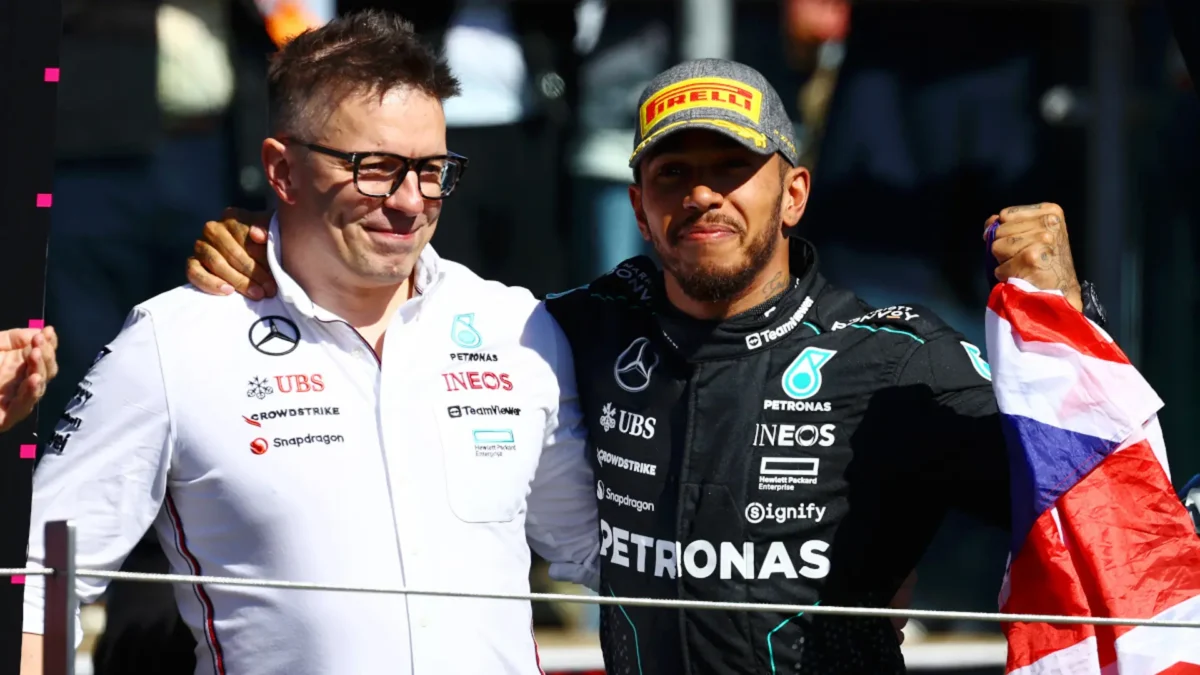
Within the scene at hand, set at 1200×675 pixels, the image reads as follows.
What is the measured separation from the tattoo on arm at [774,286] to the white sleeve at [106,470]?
105 centimetres

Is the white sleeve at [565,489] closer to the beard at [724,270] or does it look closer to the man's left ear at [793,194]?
the beard at [724,270]

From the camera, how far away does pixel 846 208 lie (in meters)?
4.94

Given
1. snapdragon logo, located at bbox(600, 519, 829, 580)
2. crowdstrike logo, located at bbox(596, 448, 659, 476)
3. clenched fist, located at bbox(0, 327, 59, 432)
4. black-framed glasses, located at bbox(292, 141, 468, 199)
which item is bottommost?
snapdragon logo, located at bbox(600, 519, 829, 580)

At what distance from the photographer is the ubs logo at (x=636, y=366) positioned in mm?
2734

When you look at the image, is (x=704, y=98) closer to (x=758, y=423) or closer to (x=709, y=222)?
(x=709, y=222)

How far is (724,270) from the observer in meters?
2.62

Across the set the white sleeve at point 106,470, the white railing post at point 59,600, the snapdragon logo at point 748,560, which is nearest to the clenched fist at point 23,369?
the white sleeve at point 106,470

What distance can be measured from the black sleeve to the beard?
0.31m

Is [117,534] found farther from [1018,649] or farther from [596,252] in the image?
[596,252]

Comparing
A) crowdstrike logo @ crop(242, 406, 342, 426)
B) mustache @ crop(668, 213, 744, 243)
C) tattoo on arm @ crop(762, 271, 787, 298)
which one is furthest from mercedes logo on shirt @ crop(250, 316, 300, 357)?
tattoo on arm @ crop(762, 271, 787, 298)

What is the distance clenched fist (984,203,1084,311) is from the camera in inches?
95.9

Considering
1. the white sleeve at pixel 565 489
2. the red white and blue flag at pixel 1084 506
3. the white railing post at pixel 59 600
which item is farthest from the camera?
the white sleeve at pixel 565 489

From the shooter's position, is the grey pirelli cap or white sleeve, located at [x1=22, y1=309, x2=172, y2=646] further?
the grey pirelli cap

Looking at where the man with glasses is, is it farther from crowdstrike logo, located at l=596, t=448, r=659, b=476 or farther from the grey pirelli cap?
the grey pirelli cap
